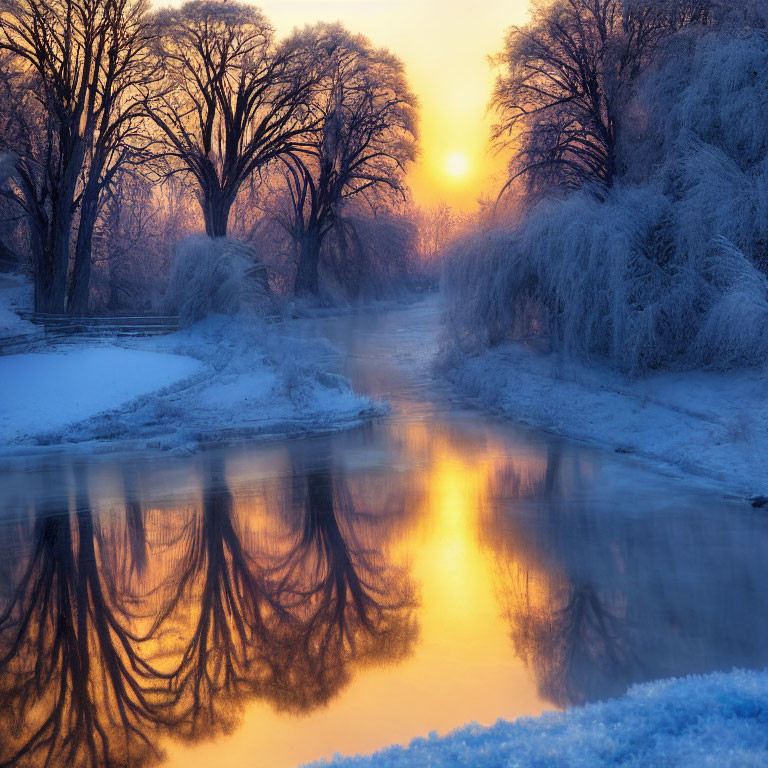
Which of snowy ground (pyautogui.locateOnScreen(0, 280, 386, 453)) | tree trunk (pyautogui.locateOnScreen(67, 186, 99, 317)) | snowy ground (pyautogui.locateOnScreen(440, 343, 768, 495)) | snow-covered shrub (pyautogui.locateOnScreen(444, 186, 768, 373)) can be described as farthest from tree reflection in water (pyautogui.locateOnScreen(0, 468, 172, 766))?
tree trunk (pyautogui.locateOnScreen(67, 186, 99, 317))

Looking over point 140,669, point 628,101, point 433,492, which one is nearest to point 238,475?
point 433,492

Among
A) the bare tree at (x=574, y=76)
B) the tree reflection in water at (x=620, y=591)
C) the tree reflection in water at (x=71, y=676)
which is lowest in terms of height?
the tree reflection in water at (x=71, y=676)

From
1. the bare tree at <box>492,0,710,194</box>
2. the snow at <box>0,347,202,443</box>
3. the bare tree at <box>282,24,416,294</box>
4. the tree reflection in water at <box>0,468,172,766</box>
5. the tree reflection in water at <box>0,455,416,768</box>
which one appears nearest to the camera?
the tree reflection in water at <box>0,468,172,766</box>

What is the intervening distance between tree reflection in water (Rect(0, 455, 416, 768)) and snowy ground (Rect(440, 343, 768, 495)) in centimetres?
446

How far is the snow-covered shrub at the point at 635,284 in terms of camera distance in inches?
533

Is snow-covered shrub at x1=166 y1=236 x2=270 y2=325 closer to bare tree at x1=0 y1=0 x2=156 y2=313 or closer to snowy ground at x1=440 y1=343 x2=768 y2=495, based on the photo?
bare tree at x1=0 y1=0 x2=156 y2=313

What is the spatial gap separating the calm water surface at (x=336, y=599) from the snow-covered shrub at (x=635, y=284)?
4181 millimetres

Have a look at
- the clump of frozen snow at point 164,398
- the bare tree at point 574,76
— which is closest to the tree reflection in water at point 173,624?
the clump of frozen snow at point 164,398

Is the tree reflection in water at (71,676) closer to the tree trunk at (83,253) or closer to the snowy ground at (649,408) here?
the snowy ground at (649,408)

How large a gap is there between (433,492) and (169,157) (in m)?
24.1

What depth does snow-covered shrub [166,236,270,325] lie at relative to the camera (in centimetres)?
2078

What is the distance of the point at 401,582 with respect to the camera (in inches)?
262

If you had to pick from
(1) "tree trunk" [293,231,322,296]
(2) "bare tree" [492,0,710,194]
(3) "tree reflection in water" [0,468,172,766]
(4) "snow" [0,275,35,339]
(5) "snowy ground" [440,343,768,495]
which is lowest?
(3) "tree reflection in water" [0,468,172,766]

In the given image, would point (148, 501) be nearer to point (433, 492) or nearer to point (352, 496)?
point (352, 496)
